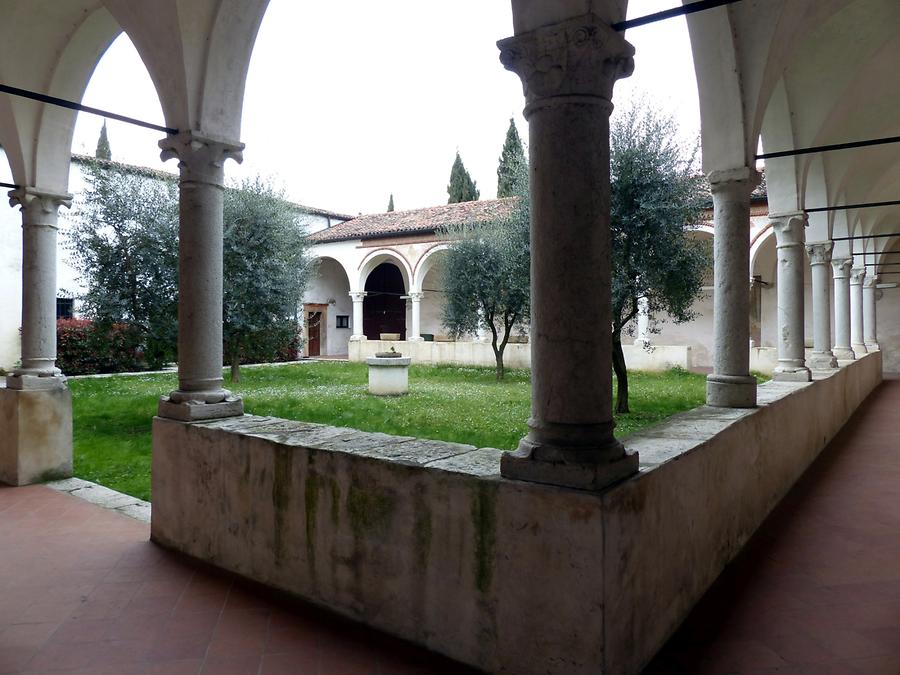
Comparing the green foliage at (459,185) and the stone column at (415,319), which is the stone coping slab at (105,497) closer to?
the stone column at (415,319)

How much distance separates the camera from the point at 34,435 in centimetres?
538

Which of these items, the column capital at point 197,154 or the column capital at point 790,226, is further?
the column capital at point 790,226

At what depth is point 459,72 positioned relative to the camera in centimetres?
4853

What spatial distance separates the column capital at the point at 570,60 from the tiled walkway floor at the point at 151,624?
2.30 m

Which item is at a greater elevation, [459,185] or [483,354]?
[459,185]

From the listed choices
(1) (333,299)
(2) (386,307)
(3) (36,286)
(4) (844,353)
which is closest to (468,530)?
(3) (36,286)

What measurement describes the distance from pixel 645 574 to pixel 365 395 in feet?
31.5

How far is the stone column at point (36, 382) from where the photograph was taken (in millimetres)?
5324

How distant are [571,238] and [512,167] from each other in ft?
34.9

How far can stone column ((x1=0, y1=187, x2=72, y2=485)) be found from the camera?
532 cm

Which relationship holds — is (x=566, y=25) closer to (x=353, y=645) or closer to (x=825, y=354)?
(x=353, y=645)

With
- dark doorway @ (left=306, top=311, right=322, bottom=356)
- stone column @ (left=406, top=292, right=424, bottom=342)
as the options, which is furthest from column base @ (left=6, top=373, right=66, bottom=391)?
dark doorway @ (left=306, top=311, right=322, bottom=356)

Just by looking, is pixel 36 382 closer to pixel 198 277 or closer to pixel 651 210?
pixel 198 277

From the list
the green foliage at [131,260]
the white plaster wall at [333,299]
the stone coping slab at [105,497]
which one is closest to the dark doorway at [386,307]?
the white plaster wall at [333,299]
